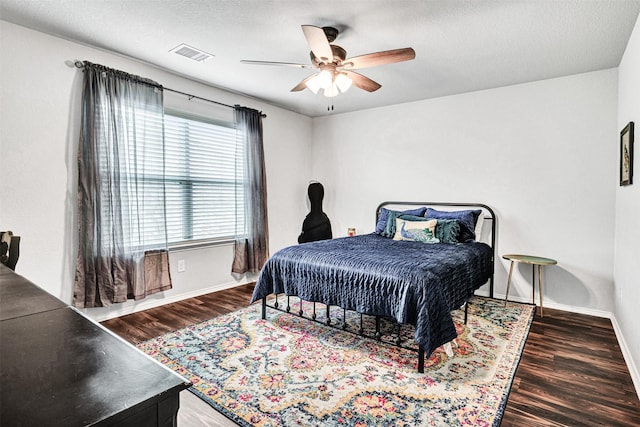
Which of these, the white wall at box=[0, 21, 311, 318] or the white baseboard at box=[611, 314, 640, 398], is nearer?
the white baseboard at box=[611, 314, 640, 398]

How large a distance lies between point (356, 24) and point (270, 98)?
2.20 meters

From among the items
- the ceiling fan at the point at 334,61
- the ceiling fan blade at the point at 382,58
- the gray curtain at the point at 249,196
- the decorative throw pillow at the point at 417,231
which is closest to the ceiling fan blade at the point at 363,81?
the ceiling fan at the point at 334,61

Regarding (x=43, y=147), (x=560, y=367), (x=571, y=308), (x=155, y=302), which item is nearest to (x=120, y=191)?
(x=43, y=147)

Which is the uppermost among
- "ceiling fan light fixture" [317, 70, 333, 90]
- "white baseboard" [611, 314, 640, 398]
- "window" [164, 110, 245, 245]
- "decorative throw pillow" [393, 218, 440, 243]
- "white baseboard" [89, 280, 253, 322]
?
"ceiling fan light fixture" [317, 70, 333, 90]

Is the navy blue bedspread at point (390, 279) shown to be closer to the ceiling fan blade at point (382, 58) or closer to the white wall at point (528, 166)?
the white wall at point (528, 166)

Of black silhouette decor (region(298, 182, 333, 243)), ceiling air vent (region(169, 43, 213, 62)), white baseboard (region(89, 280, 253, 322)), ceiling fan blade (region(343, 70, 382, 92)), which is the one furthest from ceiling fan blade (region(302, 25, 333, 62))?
white baseboard (region(89, 280, 253, 322))

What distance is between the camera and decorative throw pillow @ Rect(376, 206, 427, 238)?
13.8 ft

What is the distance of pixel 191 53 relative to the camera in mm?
3141

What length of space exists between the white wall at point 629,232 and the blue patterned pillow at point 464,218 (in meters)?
1.23

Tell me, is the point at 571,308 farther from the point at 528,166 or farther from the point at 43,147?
the point at 43,147

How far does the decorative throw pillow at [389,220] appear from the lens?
4215 mm

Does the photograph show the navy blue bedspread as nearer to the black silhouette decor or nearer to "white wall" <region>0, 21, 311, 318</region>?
Result: the black silhouette decor

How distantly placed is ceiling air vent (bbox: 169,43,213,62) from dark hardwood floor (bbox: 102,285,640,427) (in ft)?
7.92

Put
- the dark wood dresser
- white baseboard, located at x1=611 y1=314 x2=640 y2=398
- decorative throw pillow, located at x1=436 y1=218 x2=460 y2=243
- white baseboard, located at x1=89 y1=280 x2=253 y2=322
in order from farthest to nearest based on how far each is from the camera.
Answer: decorative throw pillow, located at x1=436 y1=218 x2=460 y2=243, white baseboard, located at x1=89 y1=280 x2=253 y2=322, white baseboard, located at x1=611 y1=314 x2=640 y2=398, the dark wood dresser
